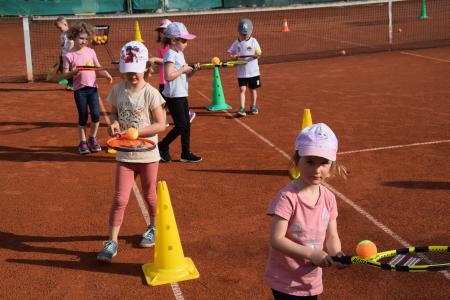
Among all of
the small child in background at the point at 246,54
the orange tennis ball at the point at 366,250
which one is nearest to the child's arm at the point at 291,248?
the orange tennis ball at the point at 366,250

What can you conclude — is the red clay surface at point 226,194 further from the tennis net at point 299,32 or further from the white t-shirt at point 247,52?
the tennis net at point 299,32

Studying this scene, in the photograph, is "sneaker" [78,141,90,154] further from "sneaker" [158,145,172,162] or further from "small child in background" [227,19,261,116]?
"small child in background" [227,19,261,116]

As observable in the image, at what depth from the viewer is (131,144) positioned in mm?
6598

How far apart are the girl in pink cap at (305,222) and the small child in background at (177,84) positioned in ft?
19.0

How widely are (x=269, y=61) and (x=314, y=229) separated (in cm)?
1873

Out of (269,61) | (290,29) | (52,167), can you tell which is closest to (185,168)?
(52,167)

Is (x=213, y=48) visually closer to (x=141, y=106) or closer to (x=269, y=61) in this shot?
(x=269, y=61)

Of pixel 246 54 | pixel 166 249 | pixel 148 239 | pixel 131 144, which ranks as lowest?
pixel 148 239

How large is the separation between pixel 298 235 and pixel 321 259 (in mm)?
315

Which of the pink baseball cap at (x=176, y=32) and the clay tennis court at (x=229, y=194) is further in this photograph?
the pink baseball cap at (x=176, y=32)

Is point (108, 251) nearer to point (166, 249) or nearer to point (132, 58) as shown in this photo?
point (166, 249)

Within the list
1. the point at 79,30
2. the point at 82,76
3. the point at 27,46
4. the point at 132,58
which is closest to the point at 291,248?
the point at 132,58

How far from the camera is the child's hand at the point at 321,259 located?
3824 millimetres

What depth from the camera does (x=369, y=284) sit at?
20.4 feet
